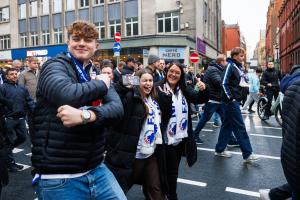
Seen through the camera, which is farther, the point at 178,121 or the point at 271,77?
the point at 271,77

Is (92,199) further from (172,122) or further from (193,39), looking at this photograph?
Answer: (193,39)

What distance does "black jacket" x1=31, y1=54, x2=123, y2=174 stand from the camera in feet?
6.45

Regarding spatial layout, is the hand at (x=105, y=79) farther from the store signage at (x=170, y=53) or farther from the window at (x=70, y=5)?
the window at (x=70, y=5)

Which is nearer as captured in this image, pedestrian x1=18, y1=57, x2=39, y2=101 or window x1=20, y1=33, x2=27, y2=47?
pedestrian x1=18, y1=57, x2=39, y2=101

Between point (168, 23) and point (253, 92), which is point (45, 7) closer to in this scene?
point (168, 23)

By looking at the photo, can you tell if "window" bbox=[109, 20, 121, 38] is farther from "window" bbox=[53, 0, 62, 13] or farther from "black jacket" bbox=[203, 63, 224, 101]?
"black jacket" bbox=[203, 63, 224, 101]

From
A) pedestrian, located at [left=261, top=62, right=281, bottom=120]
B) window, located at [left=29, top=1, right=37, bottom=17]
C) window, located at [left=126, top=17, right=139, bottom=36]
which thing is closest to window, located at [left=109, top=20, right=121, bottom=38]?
window, located at [left=126, top=17, right=139, bottom=36]

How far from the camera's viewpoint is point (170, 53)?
29.2m

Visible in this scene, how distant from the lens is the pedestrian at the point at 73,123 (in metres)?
1.96

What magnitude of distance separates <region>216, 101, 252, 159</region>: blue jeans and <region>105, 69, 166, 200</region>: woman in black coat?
2794mm

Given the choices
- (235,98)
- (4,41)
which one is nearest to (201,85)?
(235,98)

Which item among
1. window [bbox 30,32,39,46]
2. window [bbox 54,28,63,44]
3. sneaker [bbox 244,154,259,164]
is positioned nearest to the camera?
sneaker [bbox 244,154,259,164]

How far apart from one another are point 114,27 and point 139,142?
97.6 ft

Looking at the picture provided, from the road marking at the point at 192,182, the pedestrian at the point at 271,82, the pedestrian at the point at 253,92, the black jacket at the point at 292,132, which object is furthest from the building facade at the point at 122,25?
the black jacket at the point at 292,132
